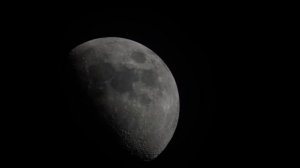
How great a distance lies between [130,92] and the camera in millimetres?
4684

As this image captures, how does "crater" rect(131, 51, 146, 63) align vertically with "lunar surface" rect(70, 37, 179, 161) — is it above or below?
above

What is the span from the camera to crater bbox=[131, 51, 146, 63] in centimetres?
500

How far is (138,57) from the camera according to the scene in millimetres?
5051

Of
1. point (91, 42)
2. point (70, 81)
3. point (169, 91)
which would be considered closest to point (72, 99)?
point (70, 81)

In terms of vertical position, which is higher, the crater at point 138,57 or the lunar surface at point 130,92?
the crater at point 138,57

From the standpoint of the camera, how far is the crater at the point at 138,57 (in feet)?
16.4

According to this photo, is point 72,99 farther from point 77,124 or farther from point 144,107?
point 144,107

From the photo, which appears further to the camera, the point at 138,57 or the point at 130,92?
the point at 138,57

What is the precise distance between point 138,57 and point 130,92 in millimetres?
634

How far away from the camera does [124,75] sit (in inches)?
186

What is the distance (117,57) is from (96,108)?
811 millimetres

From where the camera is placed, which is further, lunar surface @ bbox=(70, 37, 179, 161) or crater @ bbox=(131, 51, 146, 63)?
crater @ bbox=(131, 51, 146, 63)

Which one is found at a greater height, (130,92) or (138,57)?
(138,57)

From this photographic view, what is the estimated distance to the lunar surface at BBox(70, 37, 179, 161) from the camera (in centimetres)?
464
